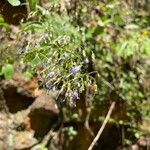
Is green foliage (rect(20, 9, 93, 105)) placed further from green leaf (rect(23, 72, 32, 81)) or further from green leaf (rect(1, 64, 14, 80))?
green leaf (rect(23, 72, 32, 81))

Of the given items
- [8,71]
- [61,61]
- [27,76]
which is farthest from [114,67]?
[61,61]

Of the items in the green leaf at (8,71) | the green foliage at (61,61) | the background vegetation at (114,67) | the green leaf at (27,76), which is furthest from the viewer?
the background vegetation at (114,67)

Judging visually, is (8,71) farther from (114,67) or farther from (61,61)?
(114,67)

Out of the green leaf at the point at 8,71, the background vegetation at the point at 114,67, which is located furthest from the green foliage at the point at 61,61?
the background vegetation at the point at 114,67

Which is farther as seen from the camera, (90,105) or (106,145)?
(106,145)

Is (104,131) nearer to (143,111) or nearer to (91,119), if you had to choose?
(91,119)

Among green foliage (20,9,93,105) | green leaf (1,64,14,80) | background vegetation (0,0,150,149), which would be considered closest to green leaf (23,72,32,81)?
background vegetation (0,0,150,149)

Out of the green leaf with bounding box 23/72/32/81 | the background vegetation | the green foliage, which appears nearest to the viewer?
the green foliage

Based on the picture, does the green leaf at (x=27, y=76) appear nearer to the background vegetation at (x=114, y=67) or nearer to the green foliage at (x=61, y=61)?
the background vegetation at (x=114, y=67)

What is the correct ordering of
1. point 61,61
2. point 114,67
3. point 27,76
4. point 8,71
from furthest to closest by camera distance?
point 114,67 → point 27,76 → point 8,71 → point 61,61

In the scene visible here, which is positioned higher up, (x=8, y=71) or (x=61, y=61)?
(x=61, y=61)

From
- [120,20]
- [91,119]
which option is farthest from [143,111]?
[120,20]
